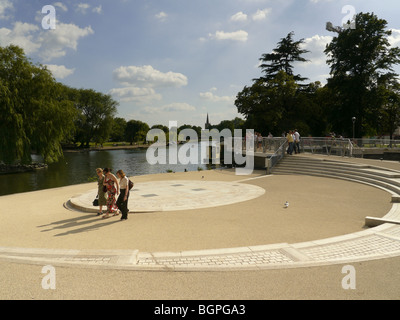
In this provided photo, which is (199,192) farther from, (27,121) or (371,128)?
(371,128)

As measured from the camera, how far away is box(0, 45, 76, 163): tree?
28.3 metres

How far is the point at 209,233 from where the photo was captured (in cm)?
707

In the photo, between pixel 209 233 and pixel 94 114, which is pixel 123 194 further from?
pixel 94 114

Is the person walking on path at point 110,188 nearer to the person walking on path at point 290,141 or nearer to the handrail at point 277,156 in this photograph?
the handrail at point 277,156

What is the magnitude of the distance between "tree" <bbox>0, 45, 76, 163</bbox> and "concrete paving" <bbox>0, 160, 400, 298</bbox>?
19.8 metres

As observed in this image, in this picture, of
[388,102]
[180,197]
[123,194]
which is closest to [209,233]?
[123,194]

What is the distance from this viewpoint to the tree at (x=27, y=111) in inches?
1115

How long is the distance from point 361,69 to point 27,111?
132 ft

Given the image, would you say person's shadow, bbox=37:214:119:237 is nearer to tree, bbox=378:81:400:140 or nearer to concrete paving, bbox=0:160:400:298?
concrete paving, bbox=0:160:400:298

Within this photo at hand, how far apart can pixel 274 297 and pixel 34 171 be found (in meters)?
35.9

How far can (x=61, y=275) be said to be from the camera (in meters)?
4.29

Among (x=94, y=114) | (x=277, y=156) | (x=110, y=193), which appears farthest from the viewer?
(x=94, y=114)

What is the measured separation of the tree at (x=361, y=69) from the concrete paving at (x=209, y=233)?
1049 inches

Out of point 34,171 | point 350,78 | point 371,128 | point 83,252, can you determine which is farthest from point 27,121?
point 371,128
